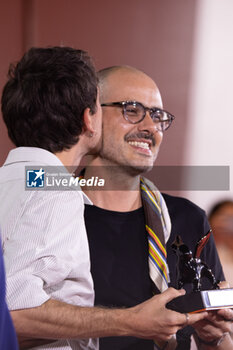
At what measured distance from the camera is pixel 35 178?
3.41ft

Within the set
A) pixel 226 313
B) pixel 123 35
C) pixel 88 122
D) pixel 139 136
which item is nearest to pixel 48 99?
pixel 88 122

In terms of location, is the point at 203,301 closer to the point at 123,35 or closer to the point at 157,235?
the point at 157,235

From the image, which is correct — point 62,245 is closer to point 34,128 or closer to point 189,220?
point 34,128

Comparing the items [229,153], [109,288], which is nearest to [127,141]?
[109,288]

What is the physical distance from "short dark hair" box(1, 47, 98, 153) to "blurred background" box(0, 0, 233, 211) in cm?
73

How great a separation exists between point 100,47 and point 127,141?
0.57 metres

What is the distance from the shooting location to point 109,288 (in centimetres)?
142

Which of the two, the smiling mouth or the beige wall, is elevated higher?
the beige wall

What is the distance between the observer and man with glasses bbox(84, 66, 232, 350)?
1.43 metres

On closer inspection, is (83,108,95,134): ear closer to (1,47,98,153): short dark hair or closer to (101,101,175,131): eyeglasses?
(1,47,98,153): short dark hair

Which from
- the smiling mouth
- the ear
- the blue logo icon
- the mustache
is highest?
the ear

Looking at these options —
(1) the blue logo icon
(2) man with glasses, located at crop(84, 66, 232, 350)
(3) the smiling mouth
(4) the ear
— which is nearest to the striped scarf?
(2) man with glasses, located at crop(84, 66, 232, 350)

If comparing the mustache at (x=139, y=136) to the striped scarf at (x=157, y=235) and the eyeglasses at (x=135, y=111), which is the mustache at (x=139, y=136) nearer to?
the eyeglasses at (x=135, y=111)

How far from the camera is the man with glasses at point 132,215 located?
1.43 m
